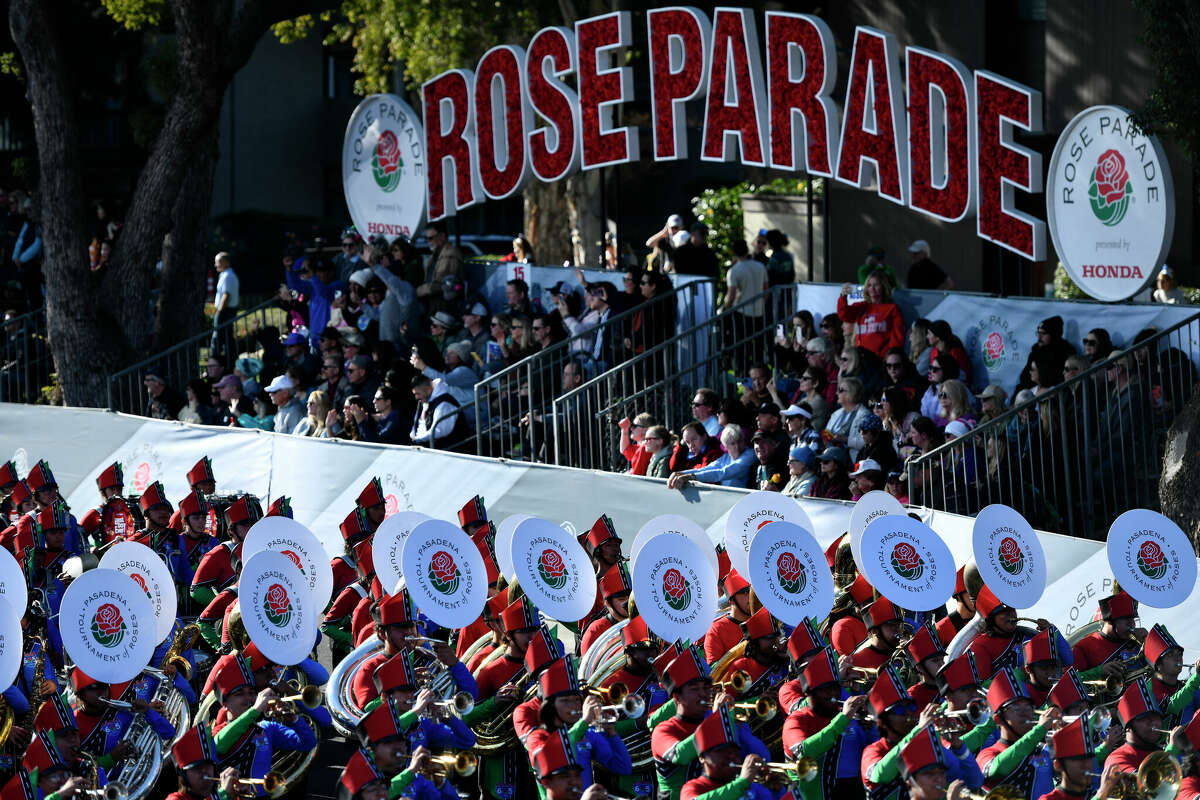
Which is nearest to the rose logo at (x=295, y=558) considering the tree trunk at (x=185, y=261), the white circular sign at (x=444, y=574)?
the white circular sign at (x=444, y=574)

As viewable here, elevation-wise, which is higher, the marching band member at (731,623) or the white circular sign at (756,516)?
the white circular sign at (756,516)

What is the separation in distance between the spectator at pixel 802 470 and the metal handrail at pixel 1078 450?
823mm

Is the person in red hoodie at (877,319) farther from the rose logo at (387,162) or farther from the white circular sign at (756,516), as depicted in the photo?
the rose logo at (387,162)

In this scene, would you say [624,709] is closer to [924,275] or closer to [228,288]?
[924,275]

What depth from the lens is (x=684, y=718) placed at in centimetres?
1025

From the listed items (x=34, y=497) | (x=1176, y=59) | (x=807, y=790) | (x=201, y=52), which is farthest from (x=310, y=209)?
(x=807, y=790)

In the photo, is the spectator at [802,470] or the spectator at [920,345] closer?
the spectator at [802,470]

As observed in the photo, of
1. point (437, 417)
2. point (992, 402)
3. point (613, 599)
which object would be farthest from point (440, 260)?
point (613, 599)

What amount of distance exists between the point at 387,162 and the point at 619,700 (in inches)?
524

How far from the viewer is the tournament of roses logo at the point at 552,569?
11.4 metres

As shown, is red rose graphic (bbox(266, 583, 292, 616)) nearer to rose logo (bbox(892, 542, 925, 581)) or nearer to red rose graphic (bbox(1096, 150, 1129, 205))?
rose logo (bbox(892, 542, 925, 581))

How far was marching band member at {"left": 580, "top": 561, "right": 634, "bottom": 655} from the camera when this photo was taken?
1211 centimetres

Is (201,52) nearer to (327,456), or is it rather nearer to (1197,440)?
(327,456)

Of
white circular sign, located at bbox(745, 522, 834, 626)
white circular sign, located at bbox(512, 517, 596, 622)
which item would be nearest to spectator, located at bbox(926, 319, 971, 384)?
white circular sign, located at bbox(745, 522, 834, 626)
